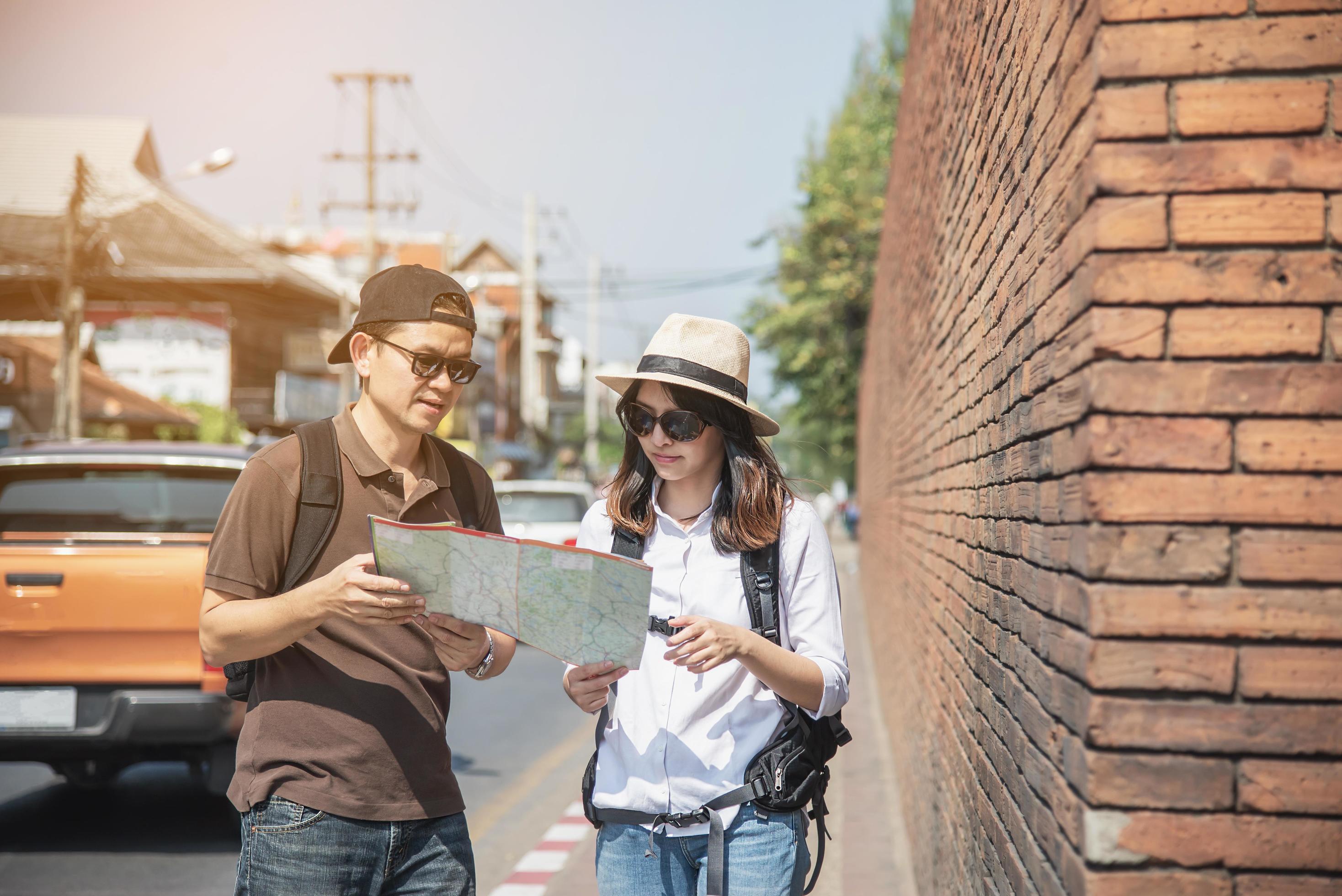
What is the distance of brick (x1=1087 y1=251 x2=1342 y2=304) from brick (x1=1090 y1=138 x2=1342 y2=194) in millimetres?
77

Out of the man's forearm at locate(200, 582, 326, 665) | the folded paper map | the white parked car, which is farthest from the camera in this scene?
the white parked car

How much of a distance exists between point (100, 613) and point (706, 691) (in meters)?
3.88

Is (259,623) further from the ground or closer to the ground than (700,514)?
closer to the ground

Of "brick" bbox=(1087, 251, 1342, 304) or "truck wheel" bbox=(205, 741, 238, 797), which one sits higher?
"brick" bbox=(1087, 251, 1342, 304)

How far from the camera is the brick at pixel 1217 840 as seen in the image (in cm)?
169

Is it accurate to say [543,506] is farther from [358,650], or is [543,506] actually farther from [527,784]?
[358,650]

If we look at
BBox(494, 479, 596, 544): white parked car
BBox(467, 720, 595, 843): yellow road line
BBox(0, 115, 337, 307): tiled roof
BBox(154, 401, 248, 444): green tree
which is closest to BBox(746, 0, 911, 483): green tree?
BBox(494, 479, 596, 544): white parked car

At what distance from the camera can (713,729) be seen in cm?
273

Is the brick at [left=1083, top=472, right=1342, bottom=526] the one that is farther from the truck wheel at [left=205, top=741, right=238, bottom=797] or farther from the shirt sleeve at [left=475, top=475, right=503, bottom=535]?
the truck wheel at [left=205, top=741, right=238, bottom=797]

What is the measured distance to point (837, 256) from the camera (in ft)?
82.7

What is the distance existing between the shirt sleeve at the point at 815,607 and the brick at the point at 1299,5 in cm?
142

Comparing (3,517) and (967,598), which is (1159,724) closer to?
(967,598)

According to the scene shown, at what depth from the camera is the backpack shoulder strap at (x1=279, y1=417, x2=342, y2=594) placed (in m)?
2.66

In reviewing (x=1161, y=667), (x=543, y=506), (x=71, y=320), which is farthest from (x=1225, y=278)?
(x=71, y=320)
